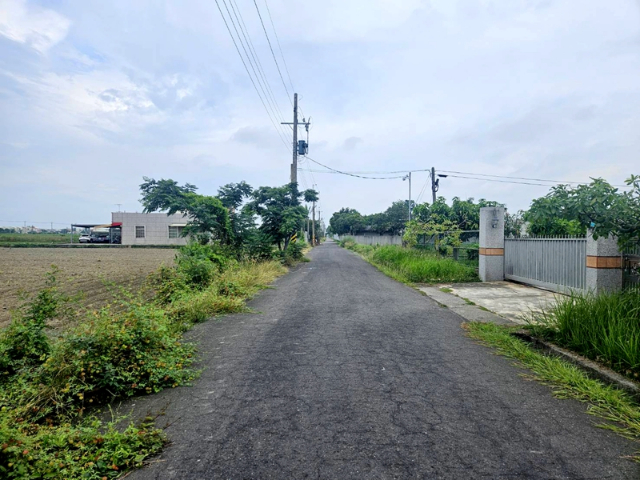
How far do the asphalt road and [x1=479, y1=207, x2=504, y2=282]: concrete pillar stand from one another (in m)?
7.78

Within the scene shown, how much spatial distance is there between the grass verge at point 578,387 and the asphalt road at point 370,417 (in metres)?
0.14

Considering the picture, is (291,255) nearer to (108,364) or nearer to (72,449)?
(108,364)

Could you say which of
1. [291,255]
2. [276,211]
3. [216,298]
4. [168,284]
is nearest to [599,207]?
[216,298]

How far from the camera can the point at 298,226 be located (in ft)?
60.5

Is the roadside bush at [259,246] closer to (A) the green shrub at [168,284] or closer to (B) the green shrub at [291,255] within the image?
(B) the green shrub at [291,255]

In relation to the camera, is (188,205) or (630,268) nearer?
(630,268)

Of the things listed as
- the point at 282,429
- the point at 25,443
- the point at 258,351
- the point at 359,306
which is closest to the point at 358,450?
Answer: the point at 282,429

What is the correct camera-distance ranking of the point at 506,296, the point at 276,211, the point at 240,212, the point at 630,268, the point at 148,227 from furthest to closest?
1. the point at 148,227
2. the point at 276,211
3. the point at 240,212
4. the point at 506,296
5. the point at 630,268

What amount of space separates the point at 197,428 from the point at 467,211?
19262 millimetres

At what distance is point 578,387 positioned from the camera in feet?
13.1

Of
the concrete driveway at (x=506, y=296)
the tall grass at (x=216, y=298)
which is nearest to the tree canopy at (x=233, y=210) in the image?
the tall grass at (x=216, y=298)

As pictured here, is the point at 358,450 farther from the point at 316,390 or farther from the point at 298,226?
the point at 298,226

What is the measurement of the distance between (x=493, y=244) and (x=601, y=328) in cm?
831

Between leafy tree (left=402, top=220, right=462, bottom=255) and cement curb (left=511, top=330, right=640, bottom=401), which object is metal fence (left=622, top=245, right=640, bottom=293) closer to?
cement curb (left=511, top=330, right=640, bottom=401)
